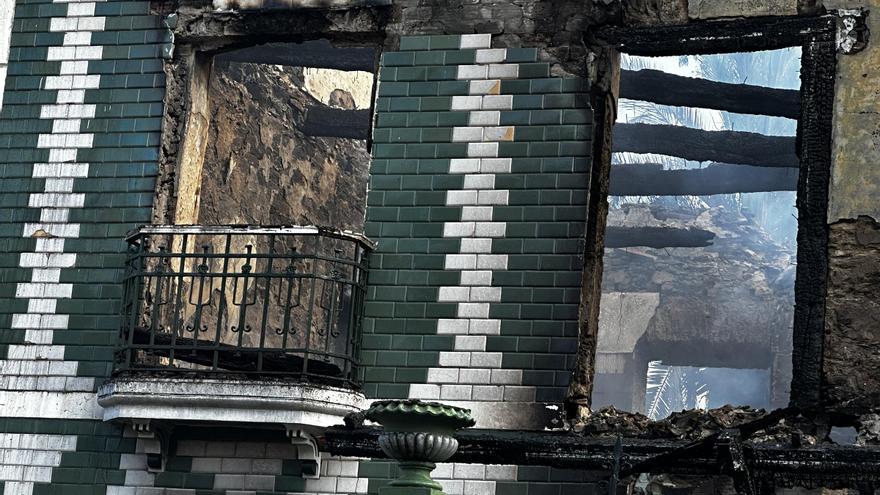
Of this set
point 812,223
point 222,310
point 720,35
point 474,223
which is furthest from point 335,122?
point 812,223

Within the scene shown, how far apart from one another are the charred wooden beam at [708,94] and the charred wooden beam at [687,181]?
3709mm

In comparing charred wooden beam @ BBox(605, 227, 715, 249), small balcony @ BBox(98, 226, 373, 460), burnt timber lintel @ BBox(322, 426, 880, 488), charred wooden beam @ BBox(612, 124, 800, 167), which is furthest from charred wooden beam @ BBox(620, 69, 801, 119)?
charred wooden beam @ BBox(605, 227, 715, 249)

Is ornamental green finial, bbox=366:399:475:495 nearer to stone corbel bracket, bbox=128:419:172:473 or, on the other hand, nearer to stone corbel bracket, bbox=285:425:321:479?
stone corbel bracket, bbox=285:425:321:479

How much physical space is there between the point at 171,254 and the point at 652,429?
400 centimetres

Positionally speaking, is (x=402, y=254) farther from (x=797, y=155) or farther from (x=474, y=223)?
(x=797, y=155)

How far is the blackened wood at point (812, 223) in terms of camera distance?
11883 mm

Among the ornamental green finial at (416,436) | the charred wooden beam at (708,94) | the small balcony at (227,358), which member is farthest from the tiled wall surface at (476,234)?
the charred wooden beam at (708,94)

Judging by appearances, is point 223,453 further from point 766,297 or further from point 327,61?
point 766,297

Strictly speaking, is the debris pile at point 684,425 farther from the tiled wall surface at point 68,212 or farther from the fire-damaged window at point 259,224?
the tiled wall surface at point 68,212

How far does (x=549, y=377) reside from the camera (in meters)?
12.4

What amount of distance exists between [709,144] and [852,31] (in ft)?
22.5

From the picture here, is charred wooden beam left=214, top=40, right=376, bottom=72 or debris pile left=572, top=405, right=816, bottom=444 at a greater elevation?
charred wooden beam left=214, top=40, right=376, bottom=72

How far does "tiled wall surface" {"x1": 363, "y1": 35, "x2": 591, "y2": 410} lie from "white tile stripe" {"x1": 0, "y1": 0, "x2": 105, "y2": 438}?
2629 millimetres

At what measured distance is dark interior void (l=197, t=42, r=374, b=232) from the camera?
60.2ft
